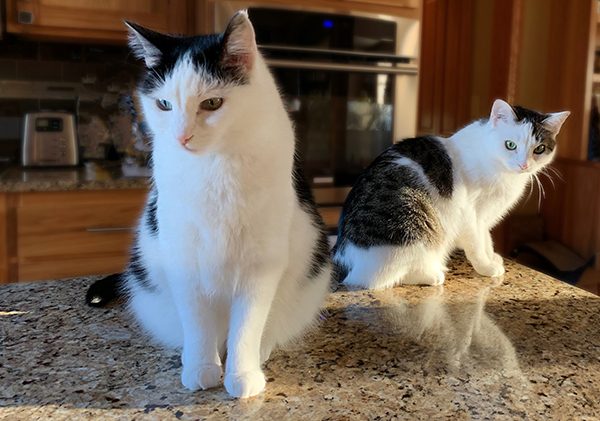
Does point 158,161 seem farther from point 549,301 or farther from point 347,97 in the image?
point 347,97

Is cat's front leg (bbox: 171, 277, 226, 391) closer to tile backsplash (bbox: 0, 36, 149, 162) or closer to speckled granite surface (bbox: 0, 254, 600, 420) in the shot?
speckled granite surface (bbox: 0, 254, 600, 420)

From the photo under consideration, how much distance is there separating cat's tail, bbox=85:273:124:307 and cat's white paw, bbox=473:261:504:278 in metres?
0.76

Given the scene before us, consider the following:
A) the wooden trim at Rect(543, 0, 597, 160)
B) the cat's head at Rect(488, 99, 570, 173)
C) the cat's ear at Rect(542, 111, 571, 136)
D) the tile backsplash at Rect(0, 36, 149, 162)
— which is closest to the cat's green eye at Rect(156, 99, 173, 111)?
the cat's head at Rect(488, 99, 570, 173)

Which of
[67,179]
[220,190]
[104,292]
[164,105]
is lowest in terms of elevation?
[104,292]

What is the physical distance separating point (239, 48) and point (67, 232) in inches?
60.9

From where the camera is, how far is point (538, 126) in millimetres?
1298

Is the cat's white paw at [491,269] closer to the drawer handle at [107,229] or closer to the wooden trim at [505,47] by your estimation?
the drawer handle at [107,229]

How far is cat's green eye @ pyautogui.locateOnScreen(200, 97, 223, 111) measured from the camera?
0.68 metres

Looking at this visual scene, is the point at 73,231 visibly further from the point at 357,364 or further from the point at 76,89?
the point at 357,364

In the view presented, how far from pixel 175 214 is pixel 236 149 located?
0.39 ft

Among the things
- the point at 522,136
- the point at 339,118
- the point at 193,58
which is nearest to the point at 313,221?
the point at 193,58

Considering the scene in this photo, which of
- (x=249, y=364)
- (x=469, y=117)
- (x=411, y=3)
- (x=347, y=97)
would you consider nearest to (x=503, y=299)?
(x=249, y=364)

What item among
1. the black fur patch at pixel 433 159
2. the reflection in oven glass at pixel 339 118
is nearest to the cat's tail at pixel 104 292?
the black fur patch at pixel 433 159

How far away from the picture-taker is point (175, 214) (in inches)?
28.0
